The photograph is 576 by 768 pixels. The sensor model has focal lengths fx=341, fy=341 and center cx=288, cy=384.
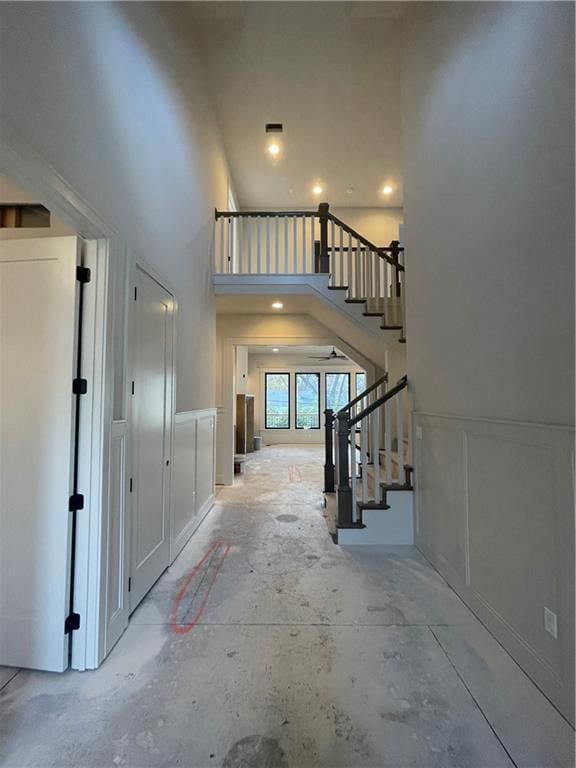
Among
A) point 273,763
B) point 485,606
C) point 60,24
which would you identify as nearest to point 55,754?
point 273,763

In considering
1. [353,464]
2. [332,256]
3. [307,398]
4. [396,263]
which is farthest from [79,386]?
[307,398]

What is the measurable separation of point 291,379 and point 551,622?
9.81 metres

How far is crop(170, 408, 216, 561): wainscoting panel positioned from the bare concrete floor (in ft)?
1.90

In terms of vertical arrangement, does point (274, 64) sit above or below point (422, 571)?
above

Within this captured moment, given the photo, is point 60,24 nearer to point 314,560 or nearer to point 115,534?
point 115,534

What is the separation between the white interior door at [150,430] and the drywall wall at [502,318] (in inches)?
83.5

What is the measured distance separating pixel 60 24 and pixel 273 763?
9.80 ft

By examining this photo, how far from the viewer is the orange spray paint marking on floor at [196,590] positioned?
2.04 metres

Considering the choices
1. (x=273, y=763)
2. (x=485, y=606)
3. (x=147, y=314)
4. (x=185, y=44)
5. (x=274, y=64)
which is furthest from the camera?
(x=274, y=64)

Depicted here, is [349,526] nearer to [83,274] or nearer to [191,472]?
[191,472]

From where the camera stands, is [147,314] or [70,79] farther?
[147,314]

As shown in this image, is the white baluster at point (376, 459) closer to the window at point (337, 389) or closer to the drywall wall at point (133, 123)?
the drywall wall at point (133, 123)

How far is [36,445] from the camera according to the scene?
5.49 ft

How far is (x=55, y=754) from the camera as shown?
4.14 feet
